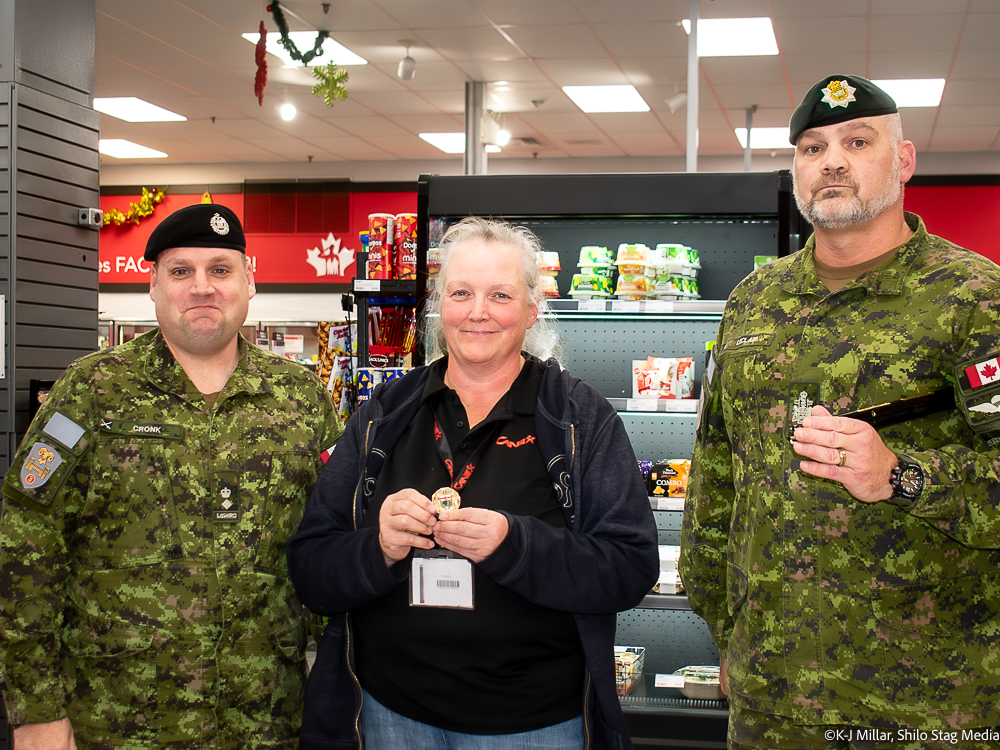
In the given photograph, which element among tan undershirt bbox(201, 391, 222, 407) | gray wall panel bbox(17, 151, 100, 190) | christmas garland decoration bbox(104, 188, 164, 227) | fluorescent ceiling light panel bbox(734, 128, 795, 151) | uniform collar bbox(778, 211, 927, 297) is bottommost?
tan undershirt bbox(201, 391, 222, 407)

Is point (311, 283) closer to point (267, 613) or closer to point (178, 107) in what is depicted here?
point (178, 107)

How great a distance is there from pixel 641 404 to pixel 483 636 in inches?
67.5

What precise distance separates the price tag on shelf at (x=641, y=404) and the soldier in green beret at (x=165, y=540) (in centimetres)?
156

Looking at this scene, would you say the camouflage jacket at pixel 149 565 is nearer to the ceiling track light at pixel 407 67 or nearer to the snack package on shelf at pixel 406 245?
the snack package on shelf at pixel 406 245

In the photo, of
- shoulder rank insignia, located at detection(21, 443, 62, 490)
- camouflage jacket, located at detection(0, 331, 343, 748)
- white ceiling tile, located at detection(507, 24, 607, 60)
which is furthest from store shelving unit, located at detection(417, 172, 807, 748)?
white ceiling tile, located at detection(507, 24, 607, 60)

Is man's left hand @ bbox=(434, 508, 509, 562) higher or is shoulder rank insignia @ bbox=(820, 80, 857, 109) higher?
shoulder rank insignia @ bbox=(820, 80, 857, 109)

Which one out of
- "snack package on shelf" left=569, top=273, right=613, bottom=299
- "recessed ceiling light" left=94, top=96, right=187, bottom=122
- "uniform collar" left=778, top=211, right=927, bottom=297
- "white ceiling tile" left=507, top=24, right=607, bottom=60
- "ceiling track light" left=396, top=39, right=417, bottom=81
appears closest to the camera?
"uniform collar" left=778, top=211, right=927, bottom=297

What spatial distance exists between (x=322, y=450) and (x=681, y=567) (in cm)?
97

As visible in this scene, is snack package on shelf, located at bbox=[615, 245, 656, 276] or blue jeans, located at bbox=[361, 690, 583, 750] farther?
snack package on shelf, located at bbox=[615, 245, 656, 276]

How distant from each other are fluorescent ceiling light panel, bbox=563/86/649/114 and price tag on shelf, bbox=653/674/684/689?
7.00 metres

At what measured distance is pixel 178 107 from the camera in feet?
32.5

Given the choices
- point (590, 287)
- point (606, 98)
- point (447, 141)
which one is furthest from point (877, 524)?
point (447, 141)

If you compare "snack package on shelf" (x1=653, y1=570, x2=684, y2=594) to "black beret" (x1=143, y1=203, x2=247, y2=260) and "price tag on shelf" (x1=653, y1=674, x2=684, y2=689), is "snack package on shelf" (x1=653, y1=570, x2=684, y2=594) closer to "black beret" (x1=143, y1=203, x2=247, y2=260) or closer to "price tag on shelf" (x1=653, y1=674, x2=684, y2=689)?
"price tag on shelf" (x1=653, y1=674, x2=684, y2=689)

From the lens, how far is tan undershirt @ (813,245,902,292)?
1868 mm
